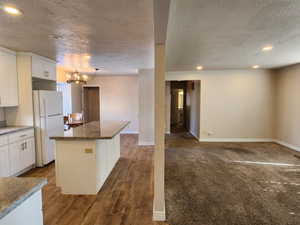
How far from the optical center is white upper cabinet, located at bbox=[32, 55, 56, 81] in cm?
364

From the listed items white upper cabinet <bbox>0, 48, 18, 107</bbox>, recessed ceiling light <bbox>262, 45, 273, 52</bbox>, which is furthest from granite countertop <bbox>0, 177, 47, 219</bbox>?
recessed ceiling light <bbox>262, 45, 273, 52</bbox>

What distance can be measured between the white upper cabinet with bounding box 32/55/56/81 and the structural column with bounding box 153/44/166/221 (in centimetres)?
299

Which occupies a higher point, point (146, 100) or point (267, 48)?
point (267, 48)

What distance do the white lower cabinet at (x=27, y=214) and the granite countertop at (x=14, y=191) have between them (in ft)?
0.18

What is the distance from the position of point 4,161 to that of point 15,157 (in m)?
0.23

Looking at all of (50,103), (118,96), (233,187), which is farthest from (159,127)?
(118,96)

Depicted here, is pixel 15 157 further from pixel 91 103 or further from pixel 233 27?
pixel 91 103

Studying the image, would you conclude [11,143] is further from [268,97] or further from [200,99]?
[268,97]

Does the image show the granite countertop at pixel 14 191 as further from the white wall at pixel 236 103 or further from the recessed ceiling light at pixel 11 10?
the white wall at pixel 236 103

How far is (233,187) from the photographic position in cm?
286

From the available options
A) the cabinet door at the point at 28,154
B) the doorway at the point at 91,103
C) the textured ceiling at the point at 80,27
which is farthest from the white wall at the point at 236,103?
the cabinet door at the point at 28,154

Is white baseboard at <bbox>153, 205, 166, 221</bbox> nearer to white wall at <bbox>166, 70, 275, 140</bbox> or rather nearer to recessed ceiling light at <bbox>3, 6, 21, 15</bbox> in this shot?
recessed ceiling light at <bbox>3, 6, 21, 15</bbox>

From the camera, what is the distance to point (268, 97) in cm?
575

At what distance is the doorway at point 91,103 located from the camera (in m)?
7.55
